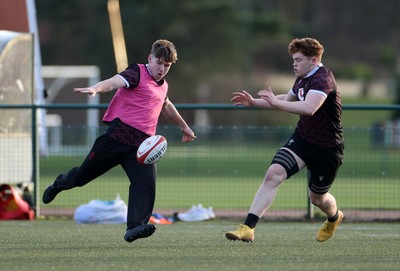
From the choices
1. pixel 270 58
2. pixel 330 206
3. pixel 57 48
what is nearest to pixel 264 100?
pixel 330 206

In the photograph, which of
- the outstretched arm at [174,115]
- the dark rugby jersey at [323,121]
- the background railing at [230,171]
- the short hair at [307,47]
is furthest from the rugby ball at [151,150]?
the background railing at [230,171]

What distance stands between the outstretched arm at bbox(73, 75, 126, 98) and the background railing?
159 inches

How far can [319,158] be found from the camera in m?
10.7

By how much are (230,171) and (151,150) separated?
686 centimetres

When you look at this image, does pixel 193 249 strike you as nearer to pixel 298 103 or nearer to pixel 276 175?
pixel 276 175

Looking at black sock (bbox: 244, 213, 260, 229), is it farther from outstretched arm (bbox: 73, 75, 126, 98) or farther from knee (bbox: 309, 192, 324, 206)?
outstretched arm (bbox: 73, 75, 126, 98)

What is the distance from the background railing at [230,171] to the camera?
1544 cm

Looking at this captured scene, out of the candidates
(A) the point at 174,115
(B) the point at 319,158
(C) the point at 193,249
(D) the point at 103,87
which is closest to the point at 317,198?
(B) the point at 319,158

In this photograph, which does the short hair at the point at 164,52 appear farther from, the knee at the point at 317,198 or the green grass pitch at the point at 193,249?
the knee at the point at 317,198

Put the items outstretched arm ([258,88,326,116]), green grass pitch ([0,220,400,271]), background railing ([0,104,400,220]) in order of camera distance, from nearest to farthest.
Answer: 1. green grass pitch ([0,220,400,271])
2. outstretched arm ([258,88,326,116])
3. background railing ([0,104,400,220])

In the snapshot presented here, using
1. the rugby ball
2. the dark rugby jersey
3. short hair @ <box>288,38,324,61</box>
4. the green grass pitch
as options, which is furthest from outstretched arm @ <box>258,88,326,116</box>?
the green grass pitch

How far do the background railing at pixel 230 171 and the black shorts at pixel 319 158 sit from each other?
390cm

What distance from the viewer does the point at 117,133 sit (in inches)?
426

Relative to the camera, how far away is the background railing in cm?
1544
